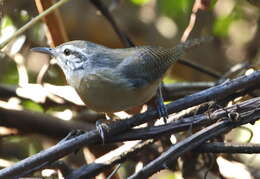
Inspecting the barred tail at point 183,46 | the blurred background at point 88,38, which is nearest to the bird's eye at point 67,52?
the blurred background at point 88,38

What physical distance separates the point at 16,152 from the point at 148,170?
161 centimetres

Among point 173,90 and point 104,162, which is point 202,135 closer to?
point 104,162

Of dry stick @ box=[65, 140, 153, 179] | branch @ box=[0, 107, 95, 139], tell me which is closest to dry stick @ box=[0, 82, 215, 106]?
branch @ box=[0, 107, 95, 139]

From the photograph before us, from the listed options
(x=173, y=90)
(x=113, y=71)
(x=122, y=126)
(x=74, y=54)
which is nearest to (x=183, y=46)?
(x=173, y=90)

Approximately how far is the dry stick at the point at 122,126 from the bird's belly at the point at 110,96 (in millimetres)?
408

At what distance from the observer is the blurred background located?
299cm

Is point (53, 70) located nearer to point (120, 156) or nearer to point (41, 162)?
point (120, 156)

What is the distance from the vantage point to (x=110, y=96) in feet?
8.66

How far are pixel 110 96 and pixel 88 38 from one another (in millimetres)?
1654

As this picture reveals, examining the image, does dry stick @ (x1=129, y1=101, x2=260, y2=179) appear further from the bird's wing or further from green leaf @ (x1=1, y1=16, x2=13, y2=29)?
green leaf @ (x1=1, y1=16, x2=13, y2=29)

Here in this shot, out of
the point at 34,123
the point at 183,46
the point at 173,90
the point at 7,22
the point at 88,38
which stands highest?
the point at 88,38

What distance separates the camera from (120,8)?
172 inches

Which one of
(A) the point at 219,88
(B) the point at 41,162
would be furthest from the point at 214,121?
(B) the point at 41,162

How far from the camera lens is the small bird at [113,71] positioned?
8.77 feet
